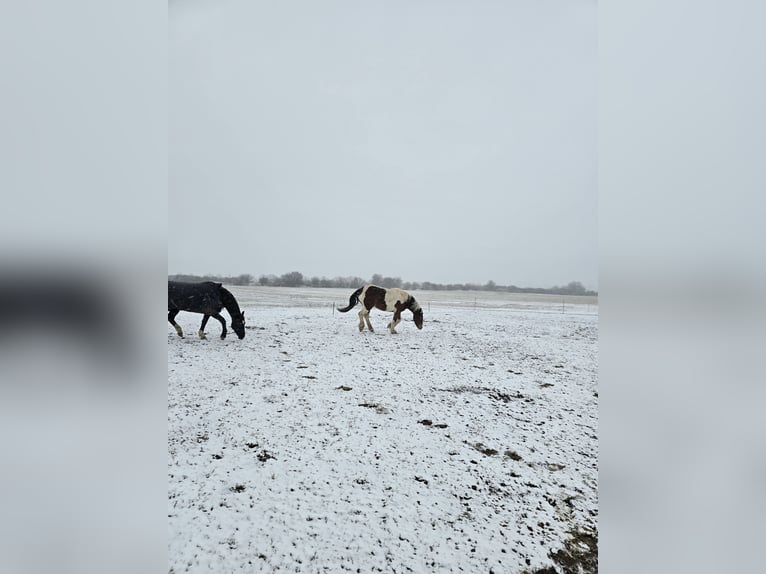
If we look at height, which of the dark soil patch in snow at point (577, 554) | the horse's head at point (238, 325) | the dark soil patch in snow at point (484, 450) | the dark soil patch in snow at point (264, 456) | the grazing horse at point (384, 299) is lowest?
the dark soil patch in snow at point (577, 554)

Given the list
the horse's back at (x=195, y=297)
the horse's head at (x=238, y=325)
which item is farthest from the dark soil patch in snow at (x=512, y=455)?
the horse's back at (x=195, y=297)

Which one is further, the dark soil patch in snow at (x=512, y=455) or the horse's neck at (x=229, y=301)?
the horse's neck at (x=229, y=301)

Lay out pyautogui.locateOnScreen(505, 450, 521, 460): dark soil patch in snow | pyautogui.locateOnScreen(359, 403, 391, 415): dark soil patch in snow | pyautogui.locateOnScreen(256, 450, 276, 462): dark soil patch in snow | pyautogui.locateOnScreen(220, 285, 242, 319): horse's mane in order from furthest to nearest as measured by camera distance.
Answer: pyautogui.locateOnScreen(220, 285, 242, 319): horse's mane
pyautogui.locateOnScreen(359, 403, 391, 415): dark soil patch in snow
pyautogui.locateOnScreen(505, 450, 521, 460): dark soil patch in snow
pyautogui.locateOnScreen(256, 450, 276, 462): dark soil patch in snow

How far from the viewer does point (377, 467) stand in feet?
10.5

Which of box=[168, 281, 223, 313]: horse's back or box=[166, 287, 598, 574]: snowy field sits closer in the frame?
box=[166, 287, 598, 574]: snowy field

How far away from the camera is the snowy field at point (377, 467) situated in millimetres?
2234

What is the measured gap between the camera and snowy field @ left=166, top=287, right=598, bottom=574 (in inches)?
88.0

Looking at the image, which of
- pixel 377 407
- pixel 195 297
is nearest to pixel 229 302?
pixel 195 297

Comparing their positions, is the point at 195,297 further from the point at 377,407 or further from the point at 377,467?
the point at 377,467

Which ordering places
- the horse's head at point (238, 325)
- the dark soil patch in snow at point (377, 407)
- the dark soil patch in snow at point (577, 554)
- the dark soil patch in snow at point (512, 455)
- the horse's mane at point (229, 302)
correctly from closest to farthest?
the dark soil patch in snow at point (577, 554) < the dark soil patch in snow at point (512, 455) < the dark soil patch in snow at point (377, 407) < the horse's mane at point (229, 302) < the horse's head at point (238, 325)

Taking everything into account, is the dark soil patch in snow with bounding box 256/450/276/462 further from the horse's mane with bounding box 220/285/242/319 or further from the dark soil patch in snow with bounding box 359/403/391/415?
the horse's mane with bounding box 220/285/242/319

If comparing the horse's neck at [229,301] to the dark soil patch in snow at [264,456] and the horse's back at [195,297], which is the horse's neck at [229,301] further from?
the dark soil patch in snow at [264,456]

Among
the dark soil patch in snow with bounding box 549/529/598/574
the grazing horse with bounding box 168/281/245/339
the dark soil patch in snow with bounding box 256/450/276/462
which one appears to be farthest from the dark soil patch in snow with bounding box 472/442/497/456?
the grazing horse with bounding box 168/281/245/339
